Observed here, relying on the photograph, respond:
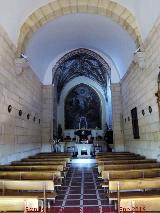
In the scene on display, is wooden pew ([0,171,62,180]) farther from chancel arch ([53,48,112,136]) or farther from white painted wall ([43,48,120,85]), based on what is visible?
chancel arch ([53,48,112,136])

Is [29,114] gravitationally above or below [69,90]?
below

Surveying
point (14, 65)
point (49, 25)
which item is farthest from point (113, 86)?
point (14, 65)

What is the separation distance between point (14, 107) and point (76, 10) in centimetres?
406

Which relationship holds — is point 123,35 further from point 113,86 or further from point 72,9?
point 113,86

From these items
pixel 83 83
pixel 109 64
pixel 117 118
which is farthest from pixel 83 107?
pixel 117 118

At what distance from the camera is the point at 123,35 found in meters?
9.83

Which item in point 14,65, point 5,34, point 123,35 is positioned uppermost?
point 123,35

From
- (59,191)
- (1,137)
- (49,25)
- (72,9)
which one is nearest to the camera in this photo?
(59,191)

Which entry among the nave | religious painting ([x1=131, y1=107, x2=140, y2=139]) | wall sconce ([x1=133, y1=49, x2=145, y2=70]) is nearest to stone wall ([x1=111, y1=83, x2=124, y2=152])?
religious painting ([x1=131, y1=107, x2=140, y2=139])

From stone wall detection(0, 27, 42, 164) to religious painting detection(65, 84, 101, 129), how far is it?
31.1ft

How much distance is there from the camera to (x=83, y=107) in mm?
21000

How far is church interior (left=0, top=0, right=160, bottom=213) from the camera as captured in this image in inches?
157

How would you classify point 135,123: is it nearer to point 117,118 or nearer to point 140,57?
point 140,57

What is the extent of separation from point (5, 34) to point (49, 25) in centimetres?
344
